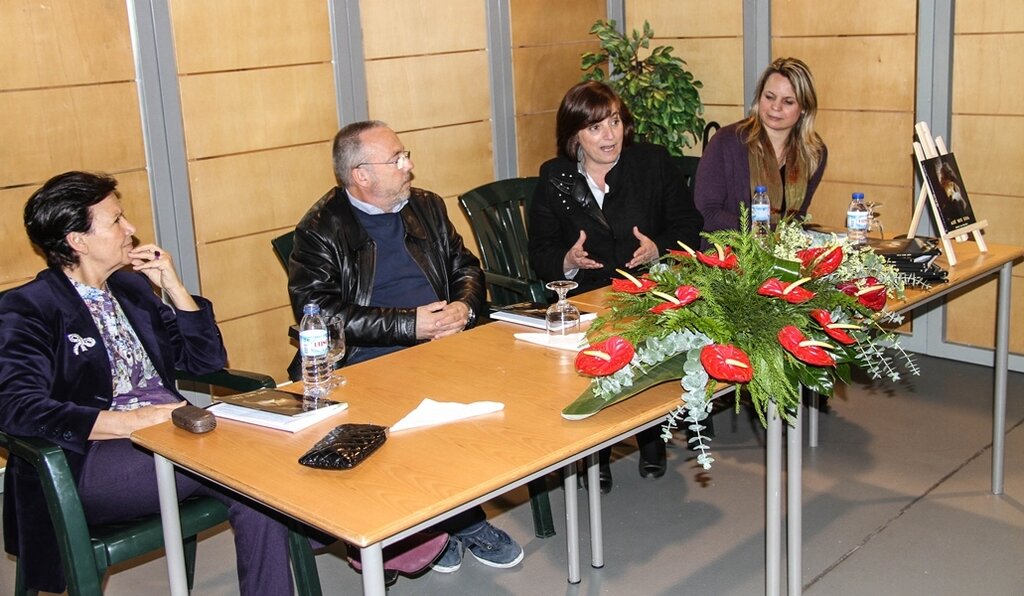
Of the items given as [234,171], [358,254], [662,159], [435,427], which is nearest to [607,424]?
[435,427]

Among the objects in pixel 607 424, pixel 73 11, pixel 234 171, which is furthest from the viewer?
pixel 234 171

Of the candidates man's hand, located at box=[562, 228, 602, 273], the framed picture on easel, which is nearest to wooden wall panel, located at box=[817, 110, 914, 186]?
the framed picture on easel

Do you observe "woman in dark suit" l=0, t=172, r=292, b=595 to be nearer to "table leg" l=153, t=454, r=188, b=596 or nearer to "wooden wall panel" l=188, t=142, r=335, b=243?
"table leg" l=153, t=454, r=188, b=596

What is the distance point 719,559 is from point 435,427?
4.82ft

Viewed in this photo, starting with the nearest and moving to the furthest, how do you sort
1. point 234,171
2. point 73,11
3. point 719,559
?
1. point 719,559
2. point 73,11
3. point 234,171

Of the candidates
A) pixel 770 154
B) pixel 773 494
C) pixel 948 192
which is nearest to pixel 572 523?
pixel 773 494

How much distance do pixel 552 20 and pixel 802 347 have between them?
3.85 metres

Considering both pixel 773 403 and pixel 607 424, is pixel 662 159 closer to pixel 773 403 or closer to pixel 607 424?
pixel 773 403

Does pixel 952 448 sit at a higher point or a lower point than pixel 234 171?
lower

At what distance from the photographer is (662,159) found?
449cm

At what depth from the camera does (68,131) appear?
171 inches

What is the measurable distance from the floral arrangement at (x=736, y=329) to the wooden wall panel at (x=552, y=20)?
10.7 feet

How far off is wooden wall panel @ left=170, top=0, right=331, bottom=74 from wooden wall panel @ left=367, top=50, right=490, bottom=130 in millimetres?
317

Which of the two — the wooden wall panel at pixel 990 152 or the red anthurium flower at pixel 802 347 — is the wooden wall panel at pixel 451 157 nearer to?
the wooden wall panel at pixel 990 152
